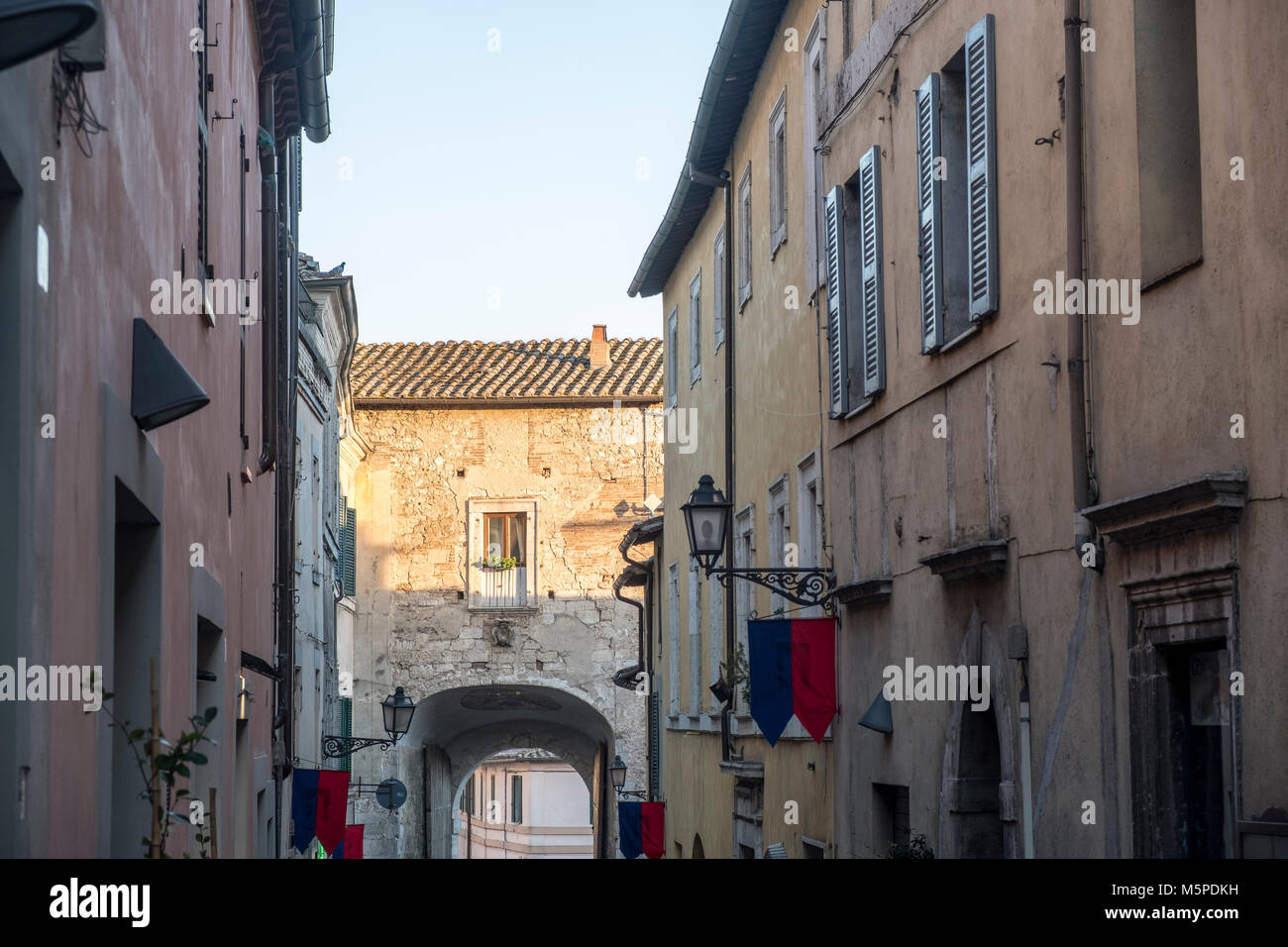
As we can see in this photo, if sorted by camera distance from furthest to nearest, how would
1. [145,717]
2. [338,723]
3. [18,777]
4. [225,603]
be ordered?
[338,723] → [225,603] → [145,717] → [18,777]

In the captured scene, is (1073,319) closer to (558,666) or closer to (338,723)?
(338,723)

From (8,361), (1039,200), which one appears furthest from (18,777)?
(1039,200)

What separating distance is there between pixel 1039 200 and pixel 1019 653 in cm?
224

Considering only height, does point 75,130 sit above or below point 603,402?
below

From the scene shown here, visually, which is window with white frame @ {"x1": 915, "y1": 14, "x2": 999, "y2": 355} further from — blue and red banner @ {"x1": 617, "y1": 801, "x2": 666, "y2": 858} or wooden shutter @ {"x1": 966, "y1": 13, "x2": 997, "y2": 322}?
blue and red banner @ {"x1": 617, "y1": 801, "x2": 666, "y2": 858}

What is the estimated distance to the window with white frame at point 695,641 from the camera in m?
20.0

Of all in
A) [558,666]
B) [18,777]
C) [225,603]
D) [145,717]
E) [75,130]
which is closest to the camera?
[18,777]

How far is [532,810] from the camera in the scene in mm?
57438

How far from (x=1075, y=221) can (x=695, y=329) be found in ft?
44.0

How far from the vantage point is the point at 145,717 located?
6.76 meters

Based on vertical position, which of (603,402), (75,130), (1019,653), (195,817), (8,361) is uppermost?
(603,402)

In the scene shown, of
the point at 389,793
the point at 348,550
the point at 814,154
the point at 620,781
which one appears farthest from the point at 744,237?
the point at 620,781

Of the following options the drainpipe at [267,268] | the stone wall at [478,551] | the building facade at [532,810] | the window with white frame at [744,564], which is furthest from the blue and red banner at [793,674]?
the building facade at [532,810]

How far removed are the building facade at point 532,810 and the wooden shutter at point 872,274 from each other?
45.2 m
